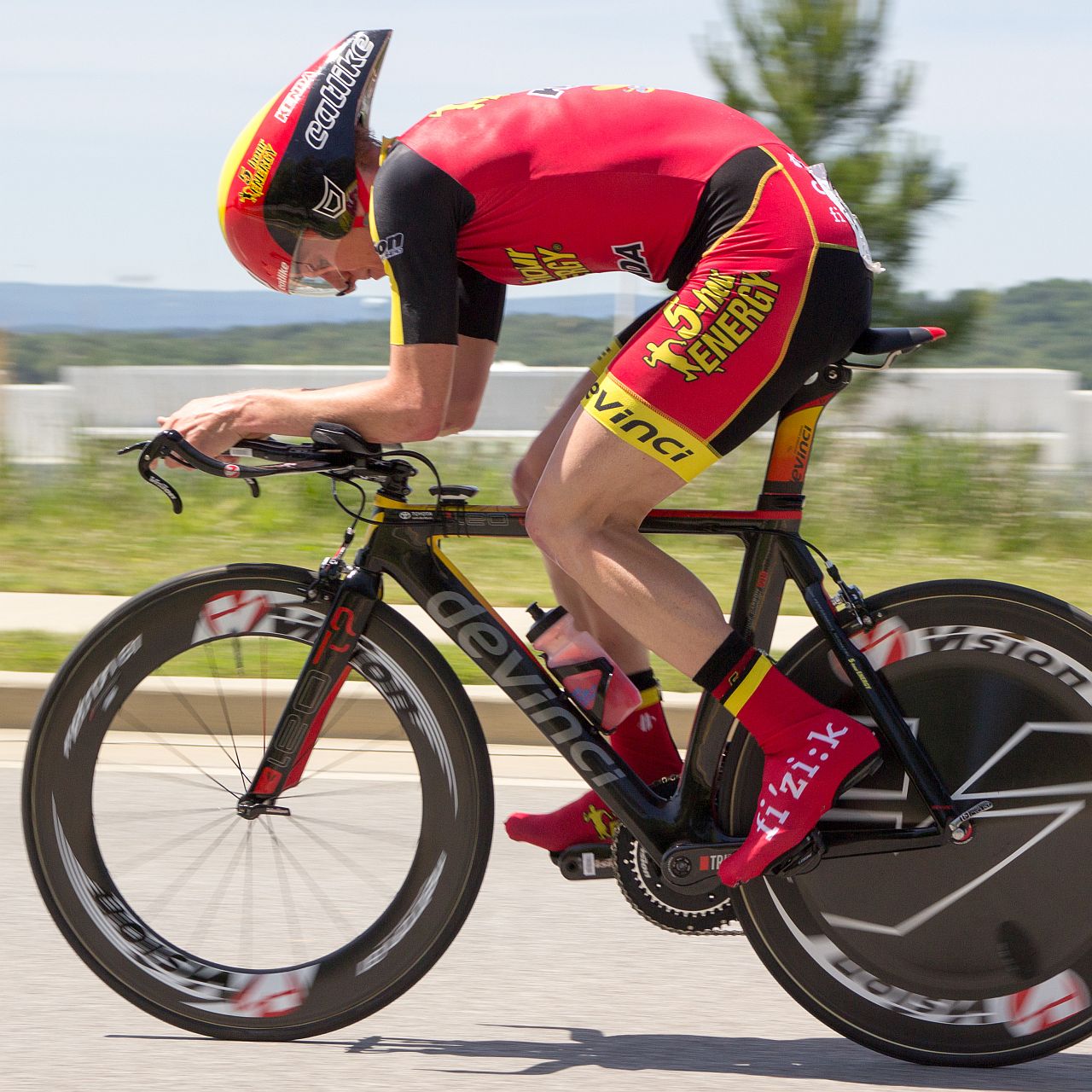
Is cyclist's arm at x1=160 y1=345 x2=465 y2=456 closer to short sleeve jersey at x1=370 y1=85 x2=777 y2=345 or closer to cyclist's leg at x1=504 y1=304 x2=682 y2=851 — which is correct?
short sleeve jersey at x1=370 y1=85 x2=777 y2=345

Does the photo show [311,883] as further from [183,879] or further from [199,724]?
[199,724]

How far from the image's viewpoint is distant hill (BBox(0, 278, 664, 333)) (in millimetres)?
12344

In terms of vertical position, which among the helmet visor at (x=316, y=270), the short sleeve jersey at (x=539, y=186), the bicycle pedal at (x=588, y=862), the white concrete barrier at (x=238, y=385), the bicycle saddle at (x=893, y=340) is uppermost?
the short sleeve jersey at (x=539, y=186)

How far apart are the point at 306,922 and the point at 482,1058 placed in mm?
581

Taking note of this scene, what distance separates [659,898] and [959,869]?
0.57 metres

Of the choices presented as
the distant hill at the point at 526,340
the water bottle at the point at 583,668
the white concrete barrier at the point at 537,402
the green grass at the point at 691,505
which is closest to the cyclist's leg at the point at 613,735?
the water bottle at the point at 583,668

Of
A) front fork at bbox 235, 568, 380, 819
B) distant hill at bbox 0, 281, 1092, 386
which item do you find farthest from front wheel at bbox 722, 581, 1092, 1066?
distant hill at bbox 0, 281, 1092, 386

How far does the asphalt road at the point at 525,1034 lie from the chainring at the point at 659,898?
0.82 feet

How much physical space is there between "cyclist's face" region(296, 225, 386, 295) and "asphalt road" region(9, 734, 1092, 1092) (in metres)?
1.50

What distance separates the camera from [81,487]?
10195 mm

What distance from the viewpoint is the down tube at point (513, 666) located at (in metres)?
3.05

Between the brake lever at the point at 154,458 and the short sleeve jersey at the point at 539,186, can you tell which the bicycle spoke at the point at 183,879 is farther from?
the short sleeve jersey at the point at 539,186

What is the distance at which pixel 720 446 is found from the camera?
9.51 ft

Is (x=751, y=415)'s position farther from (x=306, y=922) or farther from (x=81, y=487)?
(x=81, y=487)
